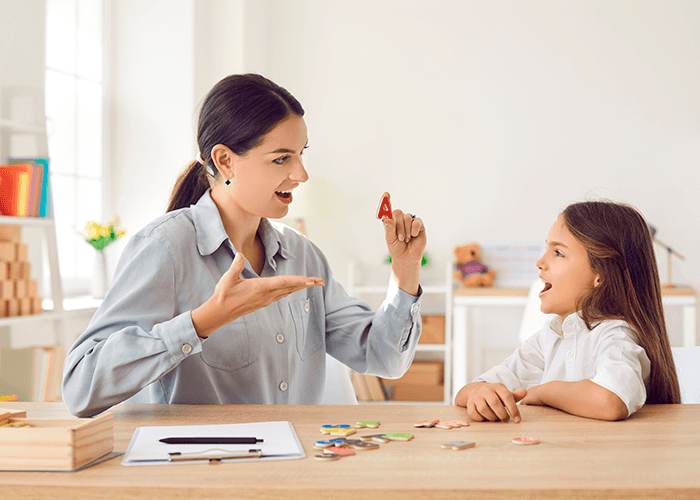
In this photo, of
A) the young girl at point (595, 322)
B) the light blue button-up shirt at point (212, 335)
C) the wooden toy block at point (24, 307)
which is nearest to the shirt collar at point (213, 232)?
the light blue button-up shirt at point (212, 335)

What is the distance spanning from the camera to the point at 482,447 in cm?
89

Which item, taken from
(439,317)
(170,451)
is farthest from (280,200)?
(439,317)

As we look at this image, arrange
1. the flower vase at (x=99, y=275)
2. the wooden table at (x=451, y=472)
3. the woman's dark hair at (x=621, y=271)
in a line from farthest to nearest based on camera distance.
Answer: the flower vase at (x=99, y=275) → the woman's dark hair at (x=621, y=271) → the wooden table at (x=451, y=472)

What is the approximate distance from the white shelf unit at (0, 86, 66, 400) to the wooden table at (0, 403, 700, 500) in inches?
74.0

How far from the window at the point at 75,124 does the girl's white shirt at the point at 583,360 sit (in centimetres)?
275

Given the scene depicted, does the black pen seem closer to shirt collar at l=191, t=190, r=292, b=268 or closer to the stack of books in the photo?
shirt collar at l=191, t=190, r=292, b=268

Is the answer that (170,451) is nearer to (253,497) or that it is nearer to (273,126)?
(253,497)

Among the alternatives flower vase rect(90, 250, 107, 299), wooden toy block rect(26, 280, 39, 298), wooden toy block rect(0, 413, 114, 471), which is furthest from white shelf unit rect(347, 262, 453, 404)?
wooden toy block rect(0, 413, 114, 471)

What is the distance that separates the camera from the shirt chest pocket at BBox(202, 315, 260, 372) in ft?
4.33

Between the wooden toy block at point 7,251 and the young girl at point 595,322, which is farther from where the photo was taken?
the wooden toy block at point 7,251

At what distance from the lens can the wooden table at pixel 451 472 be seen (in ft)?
2.34

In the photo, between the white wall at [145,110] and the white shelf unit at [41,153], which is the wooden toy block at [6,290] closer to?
the white shelf unit at [41,153]

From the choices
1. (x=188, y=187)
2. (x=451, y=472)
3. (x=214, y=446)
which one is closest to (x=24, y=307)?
(x=188, y=187)

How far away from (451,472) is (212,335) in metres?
0.68
